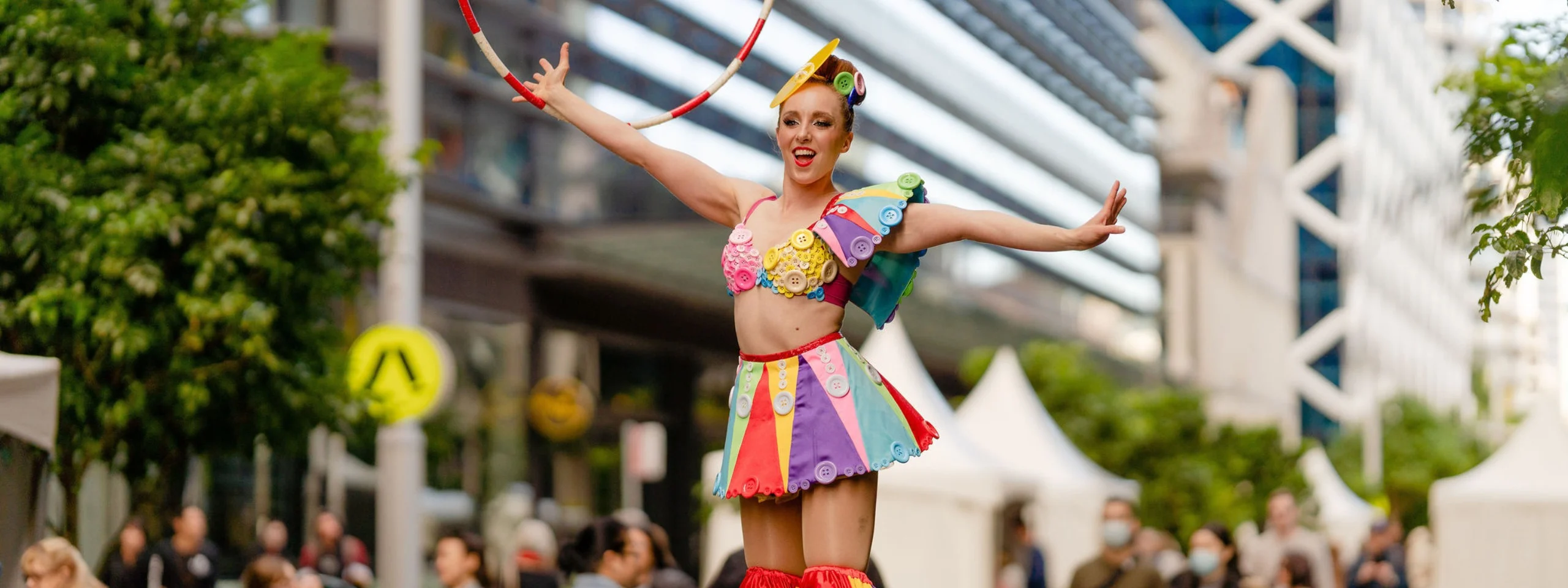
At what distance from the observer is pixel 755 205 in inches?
182

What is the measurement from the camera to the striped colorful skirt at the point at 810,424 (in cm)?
424

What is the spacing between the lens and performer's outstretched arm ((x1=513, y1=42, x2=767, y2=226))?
4676 millimetres

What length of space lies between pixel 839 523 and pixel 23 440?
5405mm

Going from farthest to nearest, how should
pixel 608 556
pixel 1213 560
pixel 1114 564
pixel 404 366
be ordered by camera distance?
pixel 404 366 → pixel 1213 560 → pixel 1114 564 → pixel 608 556

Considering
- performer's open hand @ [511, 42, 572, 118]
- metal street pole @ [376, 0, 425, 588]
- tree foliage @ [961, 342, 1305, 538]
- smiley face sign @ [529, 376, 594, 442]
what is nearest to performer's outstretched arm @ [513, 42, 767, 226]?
performer's open hand @ [511, 42, 572, 118]

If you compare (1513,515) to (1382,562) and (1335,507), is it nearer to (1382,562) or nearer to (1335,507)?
(1382,562)

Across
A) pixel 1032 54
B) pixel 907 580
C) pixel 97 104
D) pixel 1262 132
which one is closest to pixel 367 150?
pixel 97 104

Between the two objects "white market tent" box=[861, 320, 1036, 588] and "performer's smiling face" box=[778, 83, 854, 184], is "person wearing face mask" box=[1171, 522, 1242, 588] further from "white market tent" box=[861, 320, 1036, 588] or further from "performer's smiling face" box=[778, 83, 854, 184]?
"performer's smiling face" box=[778, 83, 854, 184]

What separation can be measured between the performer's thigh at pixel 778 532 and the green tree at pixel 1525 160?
174 centimetres

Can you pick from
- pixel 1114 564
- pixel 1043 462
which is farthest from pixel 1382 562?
pixel 1043 462

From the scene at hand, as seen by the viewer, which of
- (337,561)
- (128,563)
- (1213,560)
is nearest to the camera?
(128,563)

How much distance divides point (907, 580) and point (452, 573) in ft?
22.8

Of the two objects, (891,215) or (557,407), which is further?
(557,407)

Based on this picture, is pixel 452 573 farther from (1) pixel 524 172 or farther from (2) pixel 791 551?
(1) pixel 524 172
